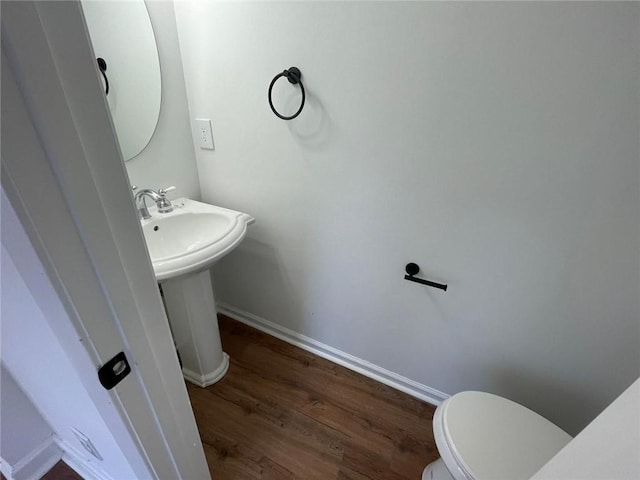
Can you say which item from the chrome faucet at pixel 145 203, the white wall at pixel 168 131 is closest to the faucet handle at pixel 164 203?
the chrome faucet at pixel 145 203

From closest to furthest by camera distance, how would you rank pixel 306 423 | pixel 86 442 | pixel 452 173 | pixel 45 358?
pixel 45 358, pixel 86 442, pixel 452 173, pixel 306 423

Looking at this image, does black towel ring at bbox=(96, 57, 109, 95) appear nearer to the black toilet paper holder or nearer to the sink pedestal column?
the sink pedestal column

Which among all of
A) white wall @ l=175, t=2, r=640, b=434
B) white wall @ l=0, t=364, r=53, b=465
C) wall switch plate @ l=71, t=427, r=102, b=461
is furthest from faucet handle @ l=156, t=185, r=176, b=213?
wall switch plate @ l=71, t=427, r=102, b=461

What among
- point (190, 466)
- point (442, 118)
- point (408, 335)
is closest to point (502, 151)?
point (442, 118)

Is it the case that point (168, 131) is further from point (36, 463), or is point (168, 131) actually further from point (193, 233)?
point (36, 463)

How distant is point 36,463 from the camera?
3.55 feet

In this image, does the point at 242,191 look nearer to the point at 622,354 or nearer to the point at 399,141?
the point at 399,141

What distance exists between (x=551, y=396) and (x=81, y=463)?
1848 millimetres

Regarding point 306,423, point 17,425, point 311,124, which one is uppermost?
point 311,124

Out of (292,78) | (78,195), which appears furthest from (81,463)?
(292,78)

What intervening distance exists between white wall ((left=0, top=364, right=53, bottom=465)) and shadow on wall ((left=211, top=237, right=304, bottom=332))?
3.08 feet

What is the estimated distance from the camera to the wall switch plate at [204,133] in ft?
4.46

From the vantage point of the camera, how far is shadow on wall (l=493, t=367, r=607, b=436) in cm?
109

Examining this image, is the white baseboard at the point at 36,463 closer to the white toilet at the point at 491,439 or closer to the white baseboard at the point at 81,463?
the white baseboard at the point at 81,463
